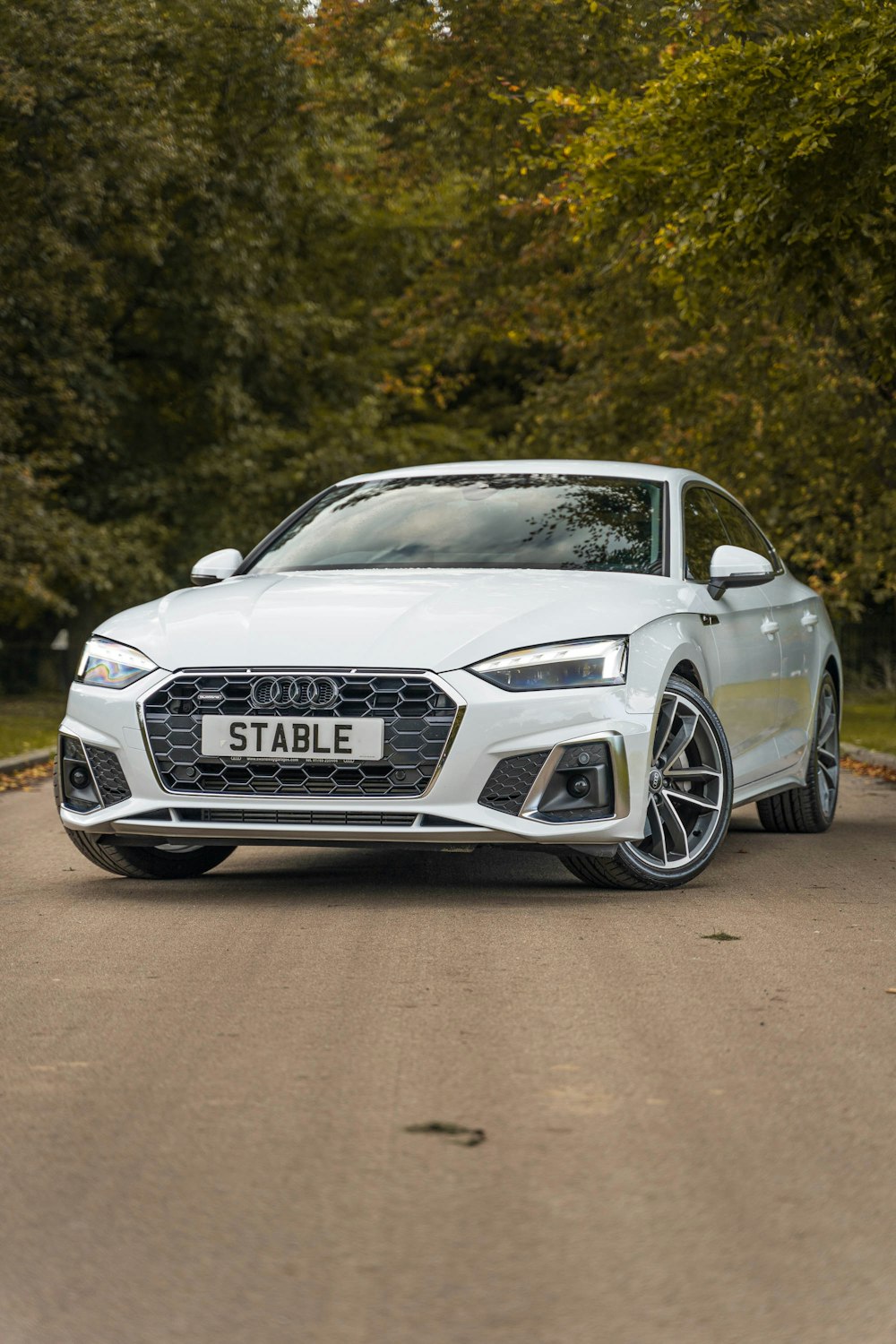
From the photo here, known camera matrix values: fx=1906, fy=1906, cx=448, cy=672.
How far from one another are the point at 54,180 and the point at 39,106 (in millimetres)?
877

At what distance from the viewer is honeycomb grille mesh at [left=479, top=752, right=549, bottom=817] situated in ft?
21.4

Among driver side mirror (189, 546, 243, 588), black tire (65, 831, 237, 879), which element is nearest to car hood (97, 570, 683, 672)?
→ driver side mirror (189, 546, 243, 588)

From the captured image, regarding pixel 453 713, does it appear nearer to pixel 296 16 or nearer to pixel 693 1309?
pixel 693 1309

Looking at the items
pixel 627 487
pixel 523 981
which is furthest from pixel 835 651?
pixel 523 981

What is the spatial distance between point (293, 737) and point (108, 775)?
80 centimetres

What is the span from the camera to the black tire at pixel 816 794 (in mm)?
9453

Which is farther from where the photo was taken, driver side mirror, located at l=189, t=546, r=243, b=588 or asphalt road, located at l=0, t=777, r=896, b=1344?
driver side mirror, located at l=189, t=546, r=243, b=588

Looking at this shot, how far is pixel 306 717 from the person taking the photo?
6.63m

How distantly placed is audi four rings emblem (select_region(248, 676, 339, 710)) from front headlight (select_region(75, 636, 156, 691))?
1.46 feet

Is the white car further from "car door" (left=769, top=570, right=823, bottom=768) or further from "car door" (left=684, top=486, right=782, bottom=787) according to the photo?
"car door" (left=769, top=570, right=823, bottom=768)

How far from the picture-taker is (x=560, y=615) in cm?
678

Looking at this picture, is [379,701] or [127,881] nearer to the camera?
[379,701]

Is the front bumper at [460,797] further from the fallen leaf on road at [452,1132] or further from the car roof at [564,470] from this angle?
the fallen leaf on road at [452,1132]

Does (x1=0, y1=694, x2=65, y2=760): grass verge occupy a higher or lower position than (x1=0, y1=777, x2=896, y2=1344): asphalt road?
lower
